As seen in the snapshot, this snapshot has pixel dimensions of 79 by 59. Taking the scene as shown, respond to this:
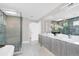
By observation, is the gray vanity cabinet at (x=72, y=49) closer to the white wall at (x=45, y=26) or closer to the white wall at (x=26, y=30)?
the white wall at (x=45, y=26)

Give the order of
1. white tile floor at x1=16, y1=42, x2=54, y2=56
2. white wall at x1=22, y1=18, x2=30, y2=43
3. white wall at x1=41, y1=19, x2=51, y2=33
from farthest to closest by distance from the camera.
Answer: white wall at x1=22, y1=18, x2=30, y2=43, white wall at x1=41, y1=19, x2=51, y2=33, white tile floor at x1=16, y1=42, x2=54, y2=56

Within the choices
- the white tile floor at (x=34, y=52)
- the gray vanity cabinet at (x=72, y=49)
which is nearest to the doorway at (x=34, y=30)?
the white tile floor at (x=34, y=52)

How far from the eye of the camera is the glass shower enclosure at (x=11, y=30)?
5132 mm

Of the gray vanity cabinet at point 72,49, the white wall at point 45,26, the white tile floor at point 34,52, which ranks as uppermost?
the white wall at point 45,26

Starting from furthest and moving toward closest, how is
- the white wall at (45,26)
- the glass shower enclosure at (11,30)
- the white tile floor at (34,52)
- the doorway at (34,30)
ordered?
1. the doorway at (34,30)
2. the white wall at (45,26)
3. the glass shower enclosure at (11,30)
4. the white tile floor at (34,52)

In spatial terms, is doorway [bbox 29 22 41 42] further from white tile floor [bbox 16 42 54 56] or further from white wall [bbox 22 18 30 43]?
white tile floor [bbox 16 42 54 56]

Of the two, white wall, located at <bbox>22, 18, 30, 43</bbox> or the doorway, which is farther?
white wall, located at <bbox>22, 18, 30, 43</bbox>

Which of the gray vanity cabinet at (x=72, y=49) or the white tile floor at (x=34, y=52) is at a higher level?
the gray vanity cabinet at (x=72, y=49)

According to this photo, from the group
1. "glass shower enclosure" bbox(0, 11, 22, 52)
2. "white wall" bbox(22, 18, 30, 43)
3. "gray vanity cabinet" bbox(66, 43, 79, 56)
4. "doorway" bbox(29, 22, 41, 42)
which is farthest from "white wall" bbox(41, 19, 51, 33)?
"gray vanity cabinet" bbox(66, 43, 79, 56)

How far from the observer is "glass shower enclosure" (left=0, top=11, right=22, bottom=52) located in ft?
16.8

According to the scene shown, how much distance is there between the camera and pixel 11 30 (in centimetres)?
550

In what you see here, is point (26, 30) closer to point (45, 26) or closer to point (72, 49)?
point (45, 26)

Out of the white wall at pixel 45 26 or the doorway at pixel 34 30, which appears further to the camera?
the doorway at pixel 34 30

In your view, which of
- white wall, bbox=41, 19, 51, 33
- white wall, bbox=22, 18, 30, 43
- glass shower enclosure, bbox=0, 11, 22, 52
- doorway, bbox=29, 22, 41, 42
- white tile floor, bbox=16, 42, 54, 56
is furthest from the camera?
white wall, bbox=22, 18, 30, 43
